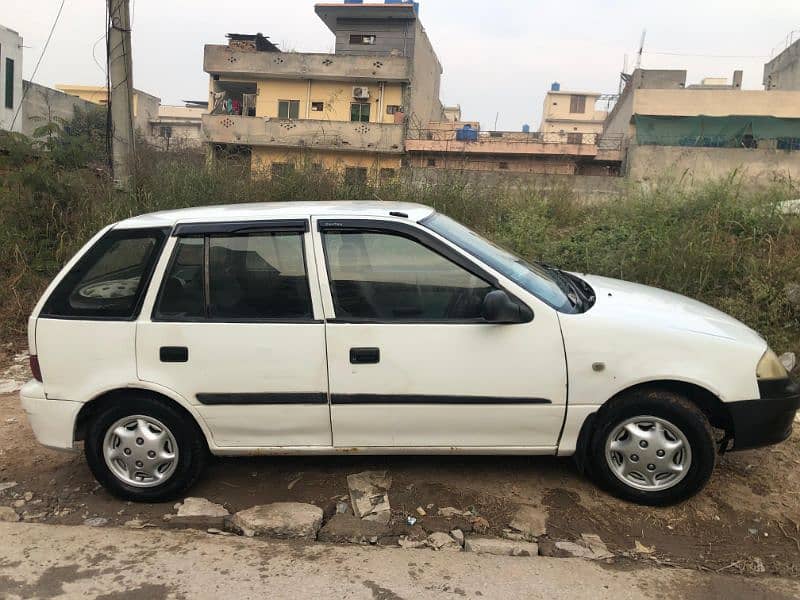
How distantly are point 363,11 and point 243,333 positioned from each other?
135 feet

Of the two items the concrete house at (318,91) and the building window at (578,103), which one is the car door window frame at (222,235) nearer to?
the concrete house at (318,91)

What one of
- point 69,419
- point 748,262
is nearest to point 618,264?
point 748,262

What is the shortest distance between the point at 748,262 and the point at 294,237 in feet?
17.0

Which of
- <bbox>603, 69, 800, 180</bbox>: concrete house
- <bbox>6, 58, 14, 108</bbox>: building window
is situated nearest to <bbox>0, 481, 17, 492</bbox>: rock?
<bbox>603, 69, 800, 180</bbox>: concrete house

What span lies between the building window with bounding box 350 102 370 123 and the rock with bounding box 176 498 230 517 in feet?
110

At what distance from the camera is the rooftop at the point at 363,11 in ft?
127

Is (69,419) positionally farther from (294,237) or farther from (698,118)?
(698,118)

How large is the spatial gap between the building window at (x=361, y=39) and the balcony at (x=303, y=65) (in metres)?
7.71

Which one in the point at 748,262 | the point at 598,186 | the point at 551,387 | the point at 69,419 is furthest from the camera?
the point at 598,186

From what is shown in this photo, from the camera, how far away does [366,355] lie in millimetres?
3174

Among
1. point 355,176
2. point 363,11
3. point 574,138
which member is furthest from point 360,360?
point 363,11

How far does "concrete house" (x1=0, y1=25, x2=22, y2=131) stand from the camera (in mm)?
24344

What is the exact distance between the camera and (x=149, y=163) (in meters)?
9.05

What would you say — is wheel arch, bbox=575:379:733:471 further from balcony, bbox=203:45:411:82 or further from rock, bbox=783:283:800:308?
balcony, bbox=203:45:411:82
